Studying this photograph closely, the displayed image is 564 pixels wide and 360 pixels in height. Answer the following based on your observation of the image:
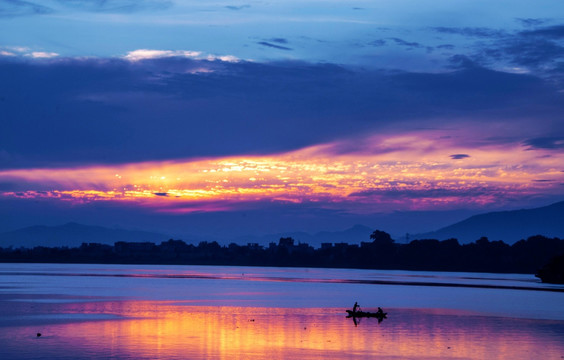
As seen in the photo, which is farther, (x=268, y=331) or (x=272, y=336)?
(x=268, y=331)

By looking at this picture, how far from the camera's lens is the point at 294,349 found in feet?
181

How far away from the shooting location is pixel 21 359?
47281 mm

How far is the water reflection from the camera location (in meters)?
52.9

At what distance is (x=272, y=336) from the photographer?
2484 inches

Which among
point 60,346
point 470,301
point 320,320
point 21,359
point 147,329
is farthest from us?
point 470,301

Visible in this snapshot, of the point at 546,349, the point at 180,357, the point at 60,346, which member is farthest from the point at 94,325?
the point at 546,349

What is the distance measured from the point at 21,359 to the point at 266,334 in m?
22.7

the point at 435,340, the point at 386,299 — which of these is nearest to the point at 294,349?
the point at 435,340

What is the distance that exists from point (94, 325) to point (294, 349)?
74.3 feet

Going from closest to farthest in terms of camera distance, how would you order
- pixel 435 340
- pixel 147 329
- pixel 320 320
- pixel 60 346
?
pixel 60 346
pixel 435 340
pixel 147 329
pixel 320 320

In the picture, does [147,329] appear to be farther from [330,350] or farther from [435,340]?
[435,340]

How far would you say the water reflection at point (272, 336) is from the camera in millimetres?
52906

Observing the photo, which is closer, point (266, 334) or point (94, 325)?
point (266, 334)

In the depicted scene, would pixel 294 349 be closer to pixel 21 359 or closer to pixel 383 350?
pixel 383 350
